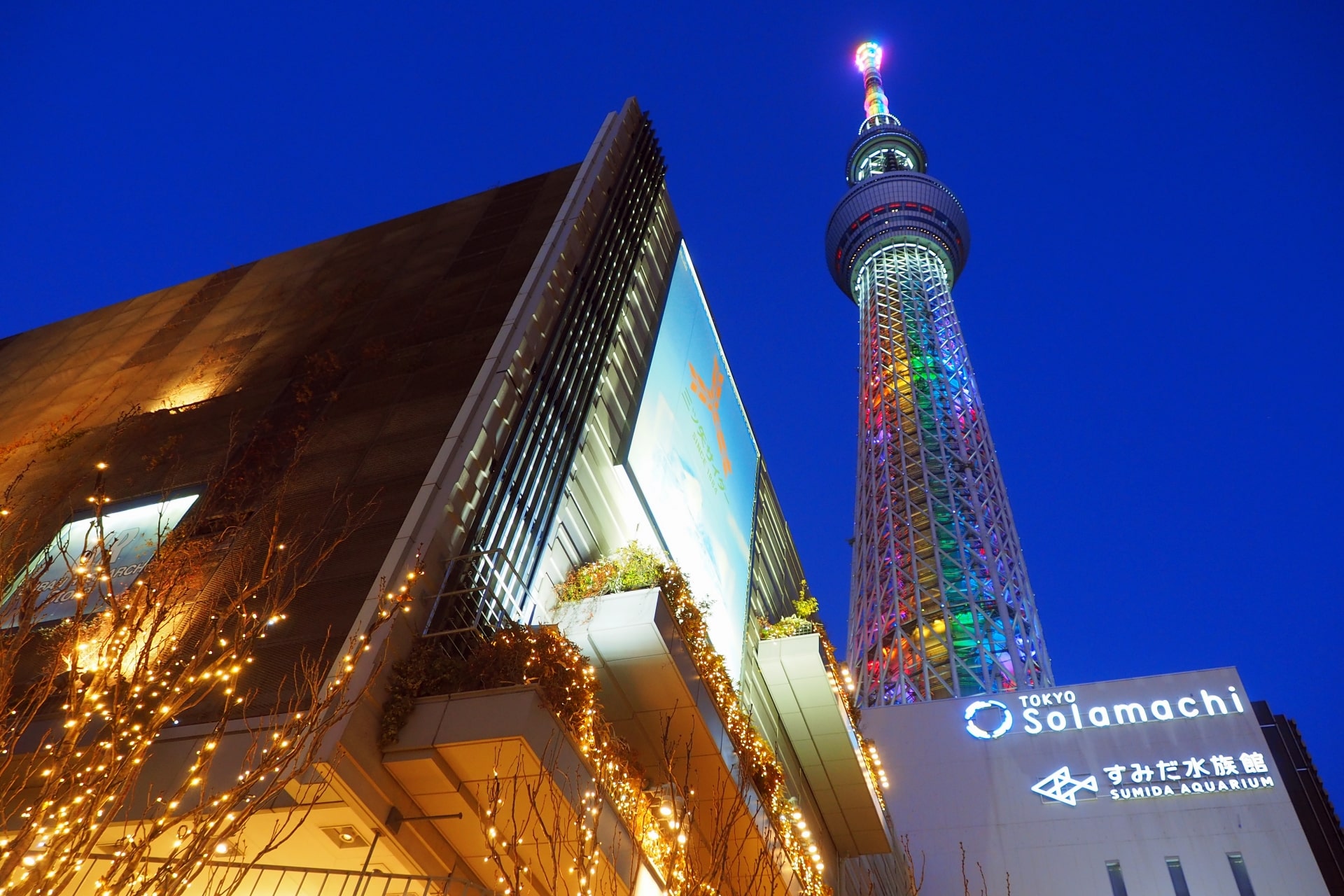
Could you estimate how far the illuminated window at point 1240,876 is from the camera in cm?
2219

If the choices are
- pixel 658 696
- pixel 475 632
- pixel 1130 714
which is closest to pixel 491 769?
pixel 475 632

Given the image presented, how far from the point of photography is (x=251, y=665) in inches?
354

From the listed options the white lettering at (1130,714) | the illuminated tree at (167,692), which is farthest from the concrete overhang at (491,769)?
the white lettering at (1130,714)

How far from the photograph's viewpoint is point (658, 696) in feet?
34.9

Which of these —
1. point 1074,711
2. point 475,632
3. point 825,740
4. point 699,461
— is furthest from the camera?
point 1074,711

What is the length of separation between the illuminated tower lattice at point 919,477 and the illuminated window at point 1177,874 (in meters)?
15.1

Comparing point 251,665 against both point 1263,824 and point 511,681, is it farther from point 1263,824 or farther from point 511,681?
point 1263,824

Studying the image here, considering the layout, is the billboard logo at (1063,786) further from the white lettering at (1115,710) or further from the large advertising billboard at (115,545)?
the large advertising billboard at (115,545)

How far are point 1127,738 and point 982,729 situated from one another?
3.73 m

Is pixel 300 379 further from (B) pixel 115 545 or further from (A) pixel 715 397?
(A) pixel 715 397

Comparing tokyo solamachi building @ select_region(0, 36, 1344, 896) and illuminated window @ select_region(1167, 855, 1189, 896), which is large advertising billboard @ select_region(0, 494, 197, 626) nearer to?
tokyo solamachi building @ select_region(0, 36, 1344, 896)

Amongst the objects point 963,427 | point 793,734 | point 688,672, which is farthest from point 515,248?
point 963,427

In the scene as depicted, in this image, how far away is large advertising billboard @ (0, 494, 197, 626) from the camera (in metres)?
10.8

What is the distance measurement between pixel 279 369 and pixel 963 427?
51481 mm
